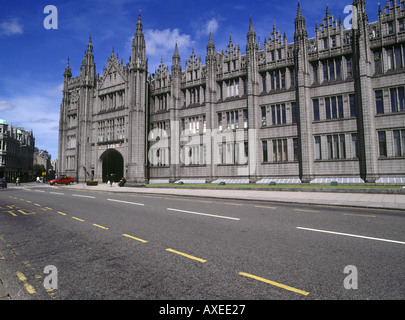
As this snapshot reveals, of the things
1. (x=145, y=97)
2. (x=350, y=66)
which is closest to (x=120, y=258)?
(x=350, y=66)

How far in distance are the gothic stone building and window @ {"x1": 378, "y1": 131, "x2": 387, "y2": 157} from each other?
0.35ft

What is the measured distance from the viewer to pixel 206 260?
15.9 ft

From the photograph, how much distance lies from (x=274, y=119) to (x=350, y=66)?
10.1m


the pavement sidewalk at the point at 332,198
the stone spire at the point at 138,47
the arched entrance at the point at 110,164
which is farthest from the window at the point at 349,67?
the arched entrance at the point at 110,164

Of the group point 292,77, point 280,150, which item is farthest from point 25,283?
point 292,77

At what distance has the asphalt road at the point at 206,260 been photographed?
11.7 ft

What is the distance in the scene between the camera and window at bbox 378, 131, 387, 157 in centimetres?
2580

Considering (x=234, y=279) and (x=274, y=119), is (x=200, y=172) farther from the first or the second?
(x=234, y=279)

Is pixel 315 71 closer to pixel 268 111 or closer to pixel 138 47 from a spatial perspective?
pixel 268 111

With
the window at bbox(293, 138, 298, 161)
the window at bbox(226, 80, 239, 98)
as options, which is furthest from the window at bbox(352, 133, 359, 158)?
the window at bbox(226, 80, 239, 98)

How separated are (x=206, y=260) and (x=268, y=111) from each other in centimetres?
3015

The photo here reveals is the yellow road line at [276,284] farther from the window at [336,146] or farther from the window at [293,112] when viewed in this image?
the window at [293,112]

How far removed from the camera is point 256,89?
1299 inches
